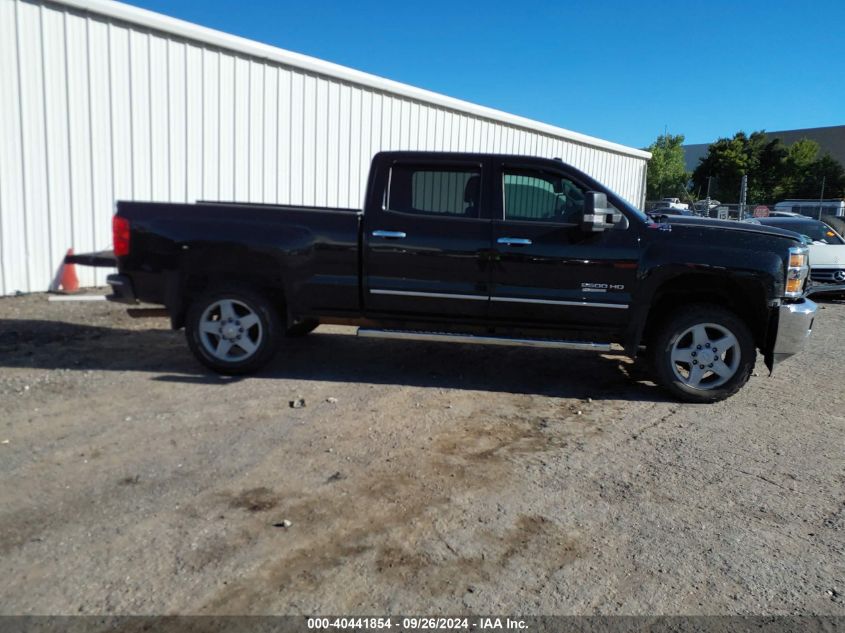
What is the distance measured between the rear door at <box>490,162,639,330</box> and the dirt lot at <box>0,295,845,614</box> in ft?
2.47

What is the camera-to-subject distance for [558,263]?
579 cm

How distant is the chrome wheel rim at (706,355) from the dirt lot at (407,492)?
249 millimetres

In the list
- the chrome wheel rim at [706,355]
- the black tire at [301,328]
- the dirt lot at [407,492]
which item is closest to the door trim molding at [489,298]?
the chrome wheel rim at [706,355]

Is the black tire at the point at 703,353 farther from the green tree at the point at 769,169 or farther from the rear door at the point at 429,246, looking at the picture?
the green tree at the point at 769,169

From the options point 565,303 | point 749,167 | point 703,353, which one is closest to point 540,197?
point 565,303

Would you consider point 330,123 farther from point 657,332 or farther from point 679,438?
point 679,438

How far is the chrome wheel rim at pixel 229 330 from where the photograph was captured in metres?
6.05

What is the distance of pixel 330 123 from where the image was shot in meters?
12.8

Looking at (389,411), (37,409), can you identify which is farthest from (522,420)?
(37,409)

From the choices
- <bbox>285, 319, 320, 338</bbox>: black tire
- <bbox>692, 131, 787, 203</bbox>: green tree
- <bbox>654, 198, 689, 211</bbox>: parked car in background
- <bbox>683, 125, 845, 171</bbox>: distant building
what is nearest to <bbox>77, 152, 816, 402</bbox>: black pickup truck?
<bbox>285, 319, 320, 338</bbox>: black tire

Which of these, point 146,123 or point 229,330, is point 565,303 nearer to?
point 229,330

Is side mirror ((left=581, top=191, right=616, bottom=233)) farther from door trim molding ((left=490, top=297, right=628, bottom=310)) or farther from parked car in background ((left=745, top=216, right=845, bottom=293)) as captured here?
parked car in background ((left=745, top=216, right=845, bottom=293))

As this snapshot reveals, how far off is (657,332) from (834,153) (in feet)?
243

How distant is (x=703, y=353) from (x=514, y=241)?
1865 millimetres
